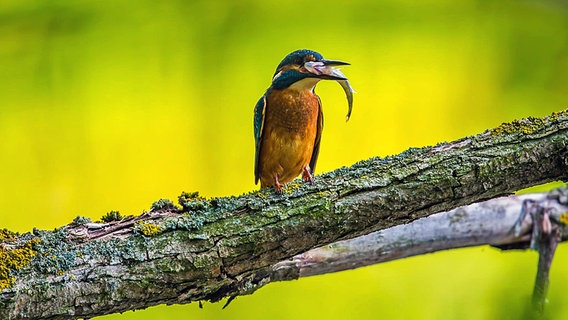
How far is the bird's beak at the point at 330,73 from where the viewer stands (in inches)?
89.9

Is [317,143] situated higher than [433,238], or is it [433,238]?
[317,143]

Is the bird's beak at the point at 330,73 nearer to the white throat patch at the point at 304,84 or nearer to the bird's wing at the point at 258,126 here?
the white throat patch at the point at 304,84

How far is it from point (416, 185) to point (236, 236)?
1.49 ft

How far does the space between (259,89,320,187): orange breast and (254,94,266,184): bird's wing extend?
0.02 metres

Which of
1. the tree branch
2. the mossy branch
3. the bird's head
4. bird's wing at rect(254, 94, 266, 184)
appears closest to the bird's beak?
the bird's head

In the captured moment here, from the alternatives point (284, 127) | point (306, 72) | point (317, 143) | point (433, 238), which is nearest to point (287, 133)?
point (284, 127)

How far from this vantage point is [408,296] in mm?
3045

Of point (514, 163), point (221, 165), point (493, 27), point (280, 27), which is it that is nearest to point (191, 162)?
point (221, 165)

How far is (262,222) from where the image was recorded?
65.4 inches

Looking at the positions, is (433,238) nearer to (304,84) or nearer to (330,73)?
(330,73)

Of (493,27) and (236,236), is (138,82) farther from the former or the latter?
Result: (493,27)

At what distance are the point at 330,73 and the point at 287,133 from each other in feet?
1.45

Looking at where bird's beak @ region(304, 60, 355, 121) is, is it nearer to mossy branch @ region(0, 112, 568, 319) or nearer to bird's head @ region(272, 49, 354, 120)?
bird's head @ region(272, 49, 354, 120)

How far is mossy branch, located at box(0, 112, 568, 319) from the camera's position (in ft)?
5.08
